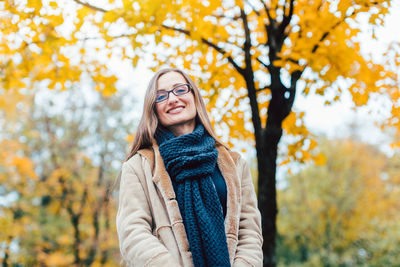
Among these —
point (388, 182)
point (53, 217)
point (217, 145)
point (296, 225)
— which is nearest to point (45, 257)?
point (53, 217)

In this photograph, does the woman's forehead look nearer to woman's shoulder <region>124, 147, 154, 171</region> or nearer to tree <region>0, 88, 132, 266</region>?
woman's shoulder <region>124, 147, 154, 171</region>

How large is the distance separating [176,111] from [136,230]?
0.68 metres

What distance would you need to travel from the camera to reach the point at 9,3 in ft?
9.03

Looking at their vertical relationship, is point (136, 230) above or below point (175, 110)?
below

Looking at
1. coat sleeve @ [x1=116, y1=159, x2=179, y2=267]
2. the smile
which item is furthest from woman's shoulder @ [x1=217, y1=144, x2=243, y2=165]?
coat sleeve @ [x1=116, y1=159, x2=179, y2=267]

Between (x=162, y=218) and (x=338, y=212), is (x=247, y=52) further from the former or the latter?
(x=338, y=212)

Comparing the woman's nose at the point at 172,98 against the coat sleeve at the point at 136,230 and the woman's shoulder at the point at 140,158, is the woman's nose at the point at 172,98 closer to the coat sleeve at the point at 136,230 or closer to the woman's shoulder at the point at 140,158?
the woman's shoulder at the point at 140,158

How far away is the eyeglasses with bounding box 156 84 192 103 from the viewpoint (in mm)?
1998

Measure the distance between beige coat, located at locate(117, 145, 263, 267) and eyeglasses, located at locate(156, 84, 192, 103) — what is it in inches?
10.9

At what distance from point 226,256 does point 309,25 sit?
2.29 metres

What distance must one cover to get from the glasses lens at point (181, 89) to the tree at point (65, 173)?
9164 mm

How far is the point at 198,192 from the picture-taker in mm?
1705

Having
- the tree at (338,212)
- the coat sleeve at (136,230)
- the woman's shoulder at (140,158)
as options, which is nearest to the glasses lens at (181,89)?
the woman's shoulder at (140,158)

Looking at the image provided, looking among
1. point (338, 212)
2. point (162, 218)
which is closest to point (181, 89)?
point (162, 218)
